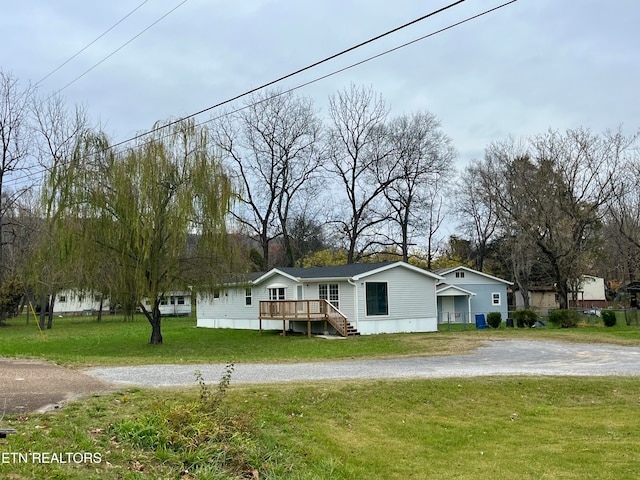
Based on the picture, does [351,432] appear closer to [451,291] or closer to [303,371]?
[303,371]

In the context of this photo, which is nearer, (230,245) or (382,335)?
(230,245)

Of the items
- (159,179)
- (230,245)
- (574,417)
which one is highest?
(159,179)

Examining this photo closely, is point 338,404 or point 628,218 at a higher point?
point 628,218

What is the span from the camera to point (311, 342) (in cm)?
2509


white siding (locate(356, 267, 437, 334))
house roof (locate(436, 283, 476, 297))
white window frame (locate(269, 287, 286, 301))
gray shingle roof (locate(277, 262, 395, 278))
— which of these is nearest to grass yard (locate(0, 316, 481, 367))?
white siding (locate(356, 267, 437, 334))

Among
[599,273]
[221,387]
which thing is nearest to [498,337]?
[221,387]

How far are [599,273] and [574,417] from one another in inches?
2211

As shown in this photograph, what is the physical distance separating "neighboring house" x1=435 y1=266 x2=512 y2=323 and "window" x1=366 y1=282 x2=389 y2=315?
10597mm

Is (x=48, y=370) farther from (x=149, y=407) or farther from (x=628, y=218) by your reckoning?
(x=628, y=218)

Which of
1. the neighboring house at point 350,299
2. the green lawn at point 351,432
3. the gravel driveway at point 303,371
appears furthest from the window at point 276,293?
the green lawn at point 351,432

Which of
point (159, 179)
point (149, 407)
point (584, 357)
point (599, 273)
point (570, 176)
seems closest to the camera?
point (149, 407)

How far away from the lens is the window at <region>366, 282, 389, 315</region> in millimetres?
29062

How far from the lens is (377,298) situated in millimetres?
29359

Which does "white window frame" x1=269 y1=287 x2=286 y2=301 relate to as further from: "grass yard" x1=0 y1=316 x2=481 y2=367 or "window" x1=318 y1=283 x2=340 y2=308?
"window" x1=318 y1=283 x2=340 y2=308
